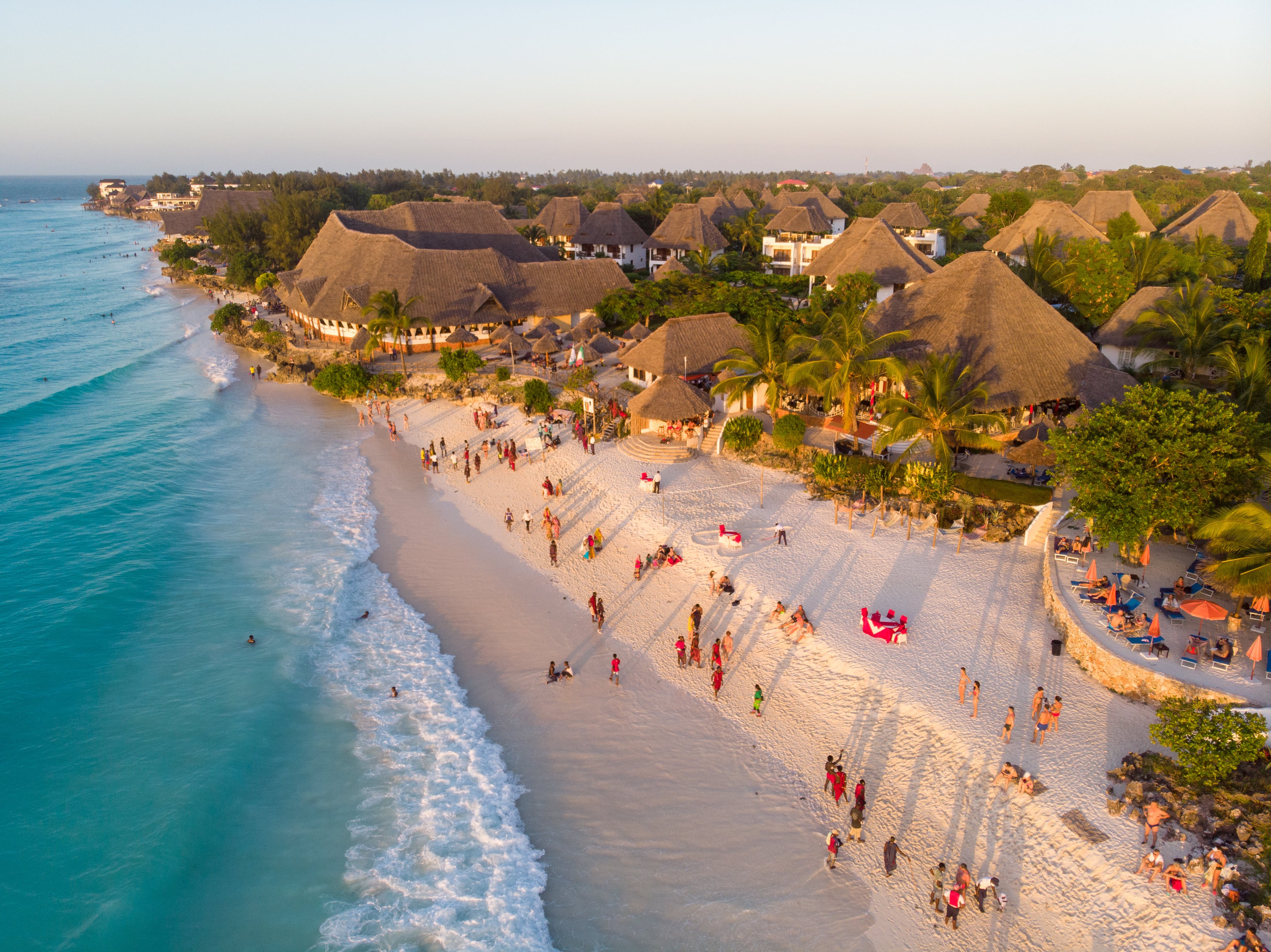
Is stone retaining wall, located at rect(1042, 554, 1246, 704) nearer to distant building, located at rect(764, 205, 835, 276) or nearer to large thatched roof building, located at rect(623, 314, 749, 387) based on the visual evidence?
large thatched roof building, located at rect(623, 314, 749, 387)

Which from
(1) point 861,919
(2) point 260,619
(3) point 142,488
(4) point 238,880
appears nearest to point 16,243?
(3) point 142,488

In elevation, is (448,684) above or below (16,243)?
below

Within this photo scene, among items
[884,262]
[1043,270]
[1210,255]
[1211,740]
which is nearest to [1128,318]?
[1043,270]

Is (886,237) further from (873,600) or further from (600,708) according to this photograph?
(600,708)

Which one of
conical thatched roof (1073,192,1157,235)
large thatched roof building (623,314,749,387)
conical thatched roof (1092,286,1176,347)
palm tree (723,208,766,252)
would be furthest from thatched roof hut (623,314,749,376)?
conical thatched roof (1073,192,1157,235)

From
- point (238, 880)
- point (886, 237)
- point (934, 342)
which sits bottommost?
point (238, 880)

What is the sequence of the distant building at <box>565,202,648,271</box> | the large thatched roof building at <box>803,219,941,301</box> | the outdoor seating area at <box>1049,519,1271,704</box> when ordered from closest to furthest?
the outdoor seating area at <box>1049,519,1271,704</box>
the large thatched roof building at <box>803,219,941,301</box>
the distant building at <box>565,202,648,271</box>
